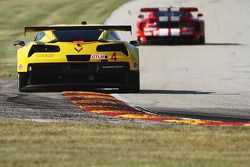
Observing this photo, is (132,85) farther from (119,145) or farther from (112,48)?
(119,145)

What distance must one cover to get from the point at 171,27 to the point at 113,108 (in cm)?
1951

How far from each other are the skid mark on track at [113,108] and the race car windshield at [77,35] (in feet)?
3.00

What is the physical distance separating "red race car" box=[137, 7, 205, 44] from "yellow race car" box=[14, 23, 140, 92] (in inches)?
631

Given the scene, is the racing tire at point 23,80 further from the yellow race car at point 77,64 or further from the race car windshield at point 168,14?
the race car windshield at point 168,14

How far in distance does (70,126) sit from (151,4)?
35986mm

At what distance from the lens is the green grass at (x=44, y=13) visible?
1533 inches

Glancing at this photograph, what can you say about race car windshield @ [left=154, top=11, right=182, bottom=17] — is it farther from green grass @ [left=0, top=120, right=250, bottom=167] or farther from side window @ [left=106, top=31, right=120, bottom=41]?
green grass @ [left=0, top=120, right=250, bottom=167]

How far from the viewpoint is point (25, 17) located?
42625 mm

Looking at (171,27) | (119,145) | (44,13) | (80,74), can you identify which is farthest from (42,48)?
(44,13)

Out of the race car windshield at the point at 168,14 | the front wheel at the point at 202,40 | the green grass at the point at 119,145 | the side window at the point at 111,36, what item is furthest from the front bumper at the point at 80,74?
the front wheel at the point at 202,40

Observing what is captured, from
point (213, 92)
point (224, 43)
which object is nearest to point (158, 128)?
point (213, 92)

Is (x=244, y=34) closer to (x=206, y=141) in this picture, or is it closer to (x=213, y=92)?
(x=213, y=92)

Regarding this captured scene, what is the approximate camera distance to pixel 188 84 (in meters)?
20.0

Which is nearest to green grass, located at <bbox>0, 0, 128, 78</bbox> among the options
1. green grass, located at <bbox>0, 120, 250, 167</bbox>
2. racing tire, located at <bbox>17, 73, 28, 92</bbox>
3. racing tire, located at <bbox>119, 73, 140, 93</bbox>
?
racing tire, located at <bbox>17, 73, 28, 92</bbox>
